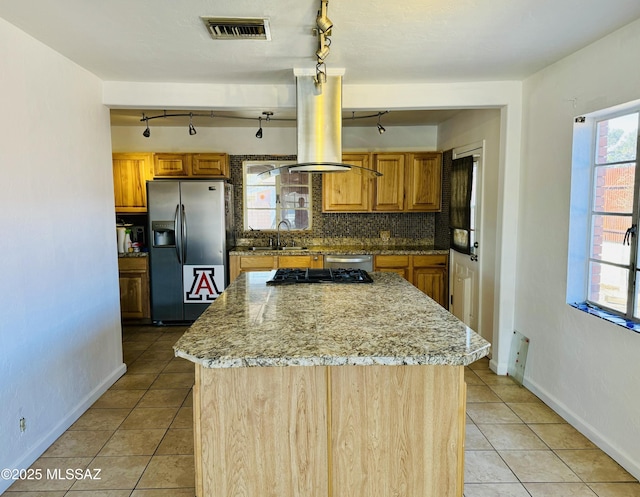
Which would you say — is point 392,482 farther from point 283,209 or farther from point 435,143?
point 435,143

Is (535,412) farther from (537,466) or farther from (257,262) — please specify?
(257,262)

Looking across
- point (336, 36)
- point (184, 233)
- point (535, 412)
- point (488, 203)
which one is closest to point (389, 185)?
point (488, 203)

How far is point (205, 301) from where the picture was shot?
470 cm

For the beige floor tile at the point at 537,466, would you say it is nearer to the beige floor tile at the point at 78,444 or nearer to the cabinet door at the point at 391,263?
the beige floor tile at the point at 78,444

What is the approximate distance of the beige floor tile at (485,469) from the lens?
6.92ft

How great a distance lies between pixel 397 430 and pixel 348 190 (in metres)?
3.51

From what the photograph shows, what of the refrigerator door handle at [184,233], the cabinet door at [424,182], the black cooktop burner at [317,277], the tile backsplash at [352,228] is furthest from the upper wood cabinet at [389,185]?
the black cooktop burner at [317,277]

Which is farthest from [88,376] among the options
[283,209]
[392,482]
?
[283,209]

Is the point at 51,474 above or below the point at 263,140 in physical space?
below

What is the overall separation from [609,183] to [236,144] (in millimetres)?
3934

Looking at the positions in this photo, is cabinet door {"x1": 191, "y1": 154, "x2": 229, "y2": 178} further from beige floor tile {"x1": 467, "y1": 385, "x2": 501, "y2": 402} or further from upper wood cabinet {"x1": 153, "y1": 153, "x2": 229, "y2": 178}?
beige floor tile {"x1": 467, "y1": 385, "x2": 501, "y2": 402}

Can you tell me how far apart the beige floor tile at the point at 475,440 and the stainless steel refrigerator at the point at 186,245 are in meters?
2.98

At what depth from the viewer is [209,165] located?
4867mm

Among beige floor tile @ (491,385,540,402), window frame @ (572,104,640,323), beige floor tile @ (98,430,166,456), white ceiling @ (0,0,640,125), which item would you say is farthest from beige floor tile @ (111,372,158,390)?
window frame @ (572,104,640,323)
